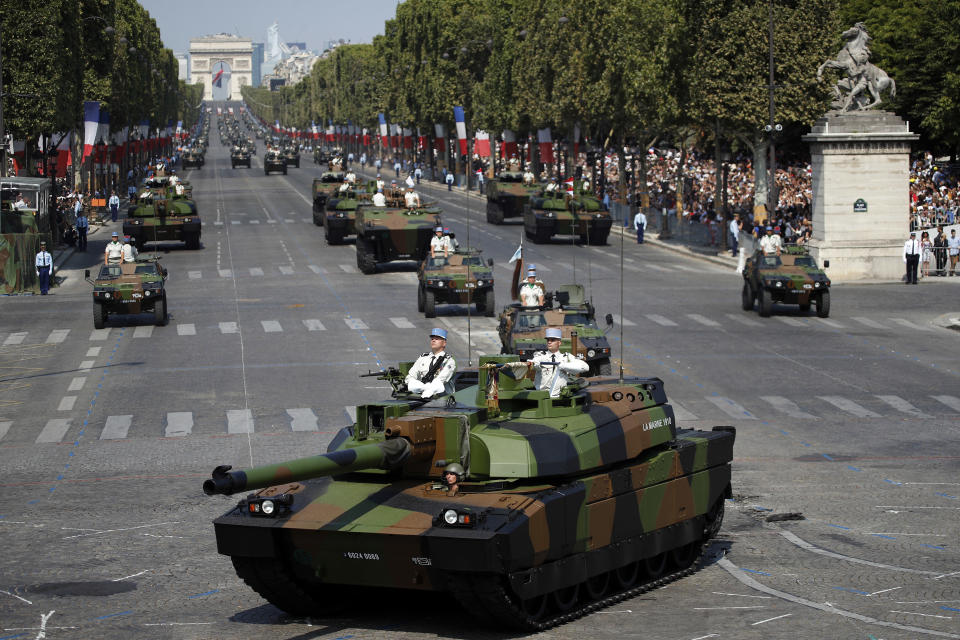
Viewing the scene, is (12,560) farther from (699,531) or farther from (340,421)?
(340,421)

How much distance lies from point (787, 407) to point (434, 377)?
13.0 metres

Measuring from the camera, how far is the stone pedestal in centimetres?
5097

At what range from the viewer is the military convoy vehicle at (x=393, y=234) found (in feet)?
167

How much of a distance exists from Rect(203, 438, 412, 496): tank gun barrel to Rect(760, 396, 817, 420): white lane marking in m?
14.2

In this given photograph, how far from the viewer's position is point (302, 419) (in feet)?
87.0

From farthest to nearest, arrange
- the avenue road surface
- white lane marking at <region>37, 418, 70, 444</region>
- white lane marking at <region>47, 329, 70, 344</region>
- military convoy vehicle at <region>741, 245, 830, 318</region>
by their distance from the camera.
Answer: military convoy vehicle at <region>741, 245, 830, 318</region>, white lane marking at <region>47, 329, 70, 344</region>, white lane marking at <region>37, 418, 70, 444</region>, the avenue road surface

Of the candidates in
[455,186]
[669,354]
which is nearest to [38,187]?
[669,354]

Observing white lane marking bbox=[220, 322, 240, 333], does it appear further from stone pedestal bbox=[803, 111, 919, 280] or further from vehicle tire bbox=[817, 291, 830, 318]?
stone pedestal bbox=[803, 111, 919, 280]

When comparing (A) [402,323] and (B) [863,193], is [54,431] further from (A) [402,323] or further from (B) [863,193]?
(B) [863,193]

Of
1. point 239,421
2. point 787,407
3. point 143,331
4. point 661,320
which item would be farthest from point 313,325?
point 787,407

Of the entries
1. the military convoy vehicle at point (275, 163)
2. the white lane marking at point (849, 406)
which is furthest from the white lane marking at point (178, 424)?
the military convoy vehicle at point (275, 163)

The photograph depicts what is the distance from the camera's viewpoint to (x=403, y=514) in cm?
1359

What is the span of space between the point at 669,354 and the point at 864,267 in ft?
63.6

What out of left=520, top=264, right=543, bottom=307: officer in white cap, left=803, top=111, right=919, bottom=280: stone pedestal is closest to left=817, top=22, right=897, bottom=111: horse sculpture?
left=803, top=111, right=919, bottom=280: stone pedestal
